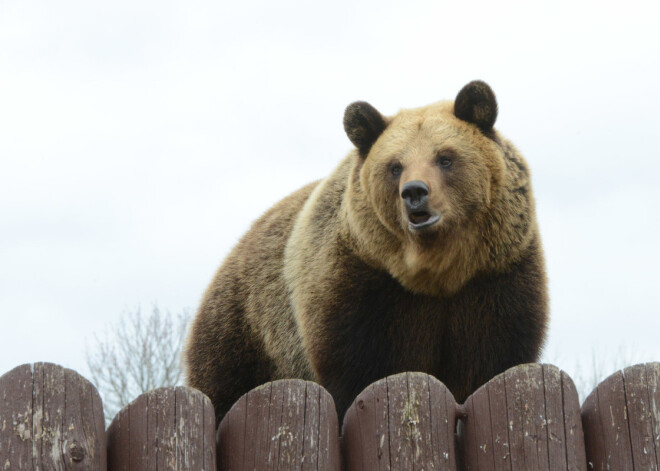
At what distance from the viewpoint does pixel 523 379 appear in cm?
361

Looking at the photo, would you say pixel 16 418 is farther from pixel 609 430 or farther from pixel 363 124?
pixel 363 124

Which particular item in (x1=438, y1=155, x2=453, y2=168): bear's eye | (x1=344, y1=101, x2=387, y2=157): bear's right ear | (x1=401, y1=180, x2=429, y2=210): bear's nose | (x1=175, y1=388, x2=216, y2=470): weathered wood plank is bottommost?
(x1=175, y1=388, x2=216, y2=470): weathered wood plank

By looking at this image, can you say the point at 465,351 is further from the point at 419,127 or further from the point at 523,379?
the point at 523,379

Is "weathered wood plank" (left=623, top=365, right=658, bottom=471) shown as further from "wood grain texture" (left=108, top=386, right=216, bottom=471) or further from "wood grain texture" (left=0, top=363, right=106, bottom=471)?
"wood grain texture" (left=0, top=363, right=106, bottom=471)

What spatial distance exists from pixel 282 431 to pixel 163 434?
0.45 metres

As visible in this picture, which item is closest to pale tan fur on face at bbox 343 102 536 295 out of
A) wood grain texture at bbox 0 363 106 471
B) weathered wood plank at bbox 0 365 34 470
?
wood grain texture at bbox 0 363 106 471

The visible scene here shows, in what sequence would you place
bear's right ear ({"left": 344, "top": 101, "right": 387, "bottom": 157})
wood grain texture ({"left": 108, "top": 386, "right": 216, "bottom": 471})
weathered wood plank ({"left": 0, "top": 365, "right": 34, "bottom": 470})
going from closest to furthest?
weathered wood plank ({"left": 0, "top": 365, "right": 34, "bottom": 470}) < wood grain texture ({"left": 108, "top": 386, "right": 216, "bottom": 471}) < bear's right ear ({"left": 344, "top": 101, "right": 387, "bottom": 157})

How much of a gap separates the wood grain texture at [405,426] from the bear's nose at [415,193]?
1.74 metres

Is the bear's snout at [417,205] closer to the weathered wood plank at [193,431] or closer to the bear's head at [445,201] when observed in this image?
the bear's head at [445,201]

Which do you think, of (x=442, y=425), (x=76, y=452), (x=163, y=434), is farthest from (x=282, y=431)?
(x=76, y=452)

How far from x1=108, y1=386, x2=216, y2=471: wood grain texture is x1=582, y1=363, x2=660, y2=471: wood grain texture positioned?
153 cm

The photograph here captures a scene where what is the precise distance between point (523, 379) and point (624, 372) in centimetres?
42

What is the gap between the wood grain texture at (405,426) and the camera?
11.6ft

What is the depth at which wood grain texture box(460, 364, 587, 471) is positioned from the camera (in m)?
3.54
